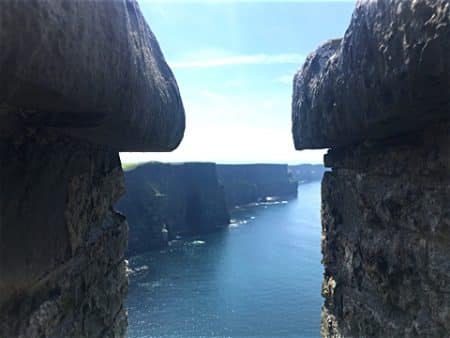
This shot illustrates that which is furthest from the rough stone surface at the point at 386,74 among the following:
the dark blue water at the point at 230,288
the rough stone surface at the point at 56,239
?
the dark blue water at the point at 230,288

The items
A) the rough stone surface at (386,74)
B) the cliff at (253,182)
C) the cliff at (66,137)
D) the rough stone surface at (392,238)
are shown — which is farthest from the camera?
the cliff at (253,182)

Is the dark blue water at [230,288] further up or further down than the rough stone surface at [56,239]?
further down

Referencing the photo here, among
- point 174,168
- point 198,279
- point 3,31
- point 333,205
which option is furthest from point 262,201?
point 3,31

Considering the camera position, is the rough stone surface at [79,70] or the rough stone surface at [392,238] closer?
the rough stone surface at [79,70]

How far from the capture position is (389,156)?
8180 millimetres

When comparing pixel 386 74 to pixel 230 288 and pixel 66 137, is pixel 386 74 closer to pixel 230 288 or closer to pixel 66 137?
pixel 66 137

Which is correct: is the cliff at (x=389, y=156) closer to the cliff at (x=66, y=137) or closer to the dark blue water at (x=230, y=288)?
the cliff at (x=66, y=137)

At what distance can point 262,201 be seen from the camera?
13975 centimetres

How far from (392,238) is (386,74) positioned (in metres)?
3.76

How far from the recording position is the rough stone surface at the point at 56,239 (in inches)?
211

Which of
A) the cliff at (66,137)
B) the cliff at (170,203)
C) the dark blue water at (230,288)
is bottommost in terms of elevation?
the dark blue water at (230,288)

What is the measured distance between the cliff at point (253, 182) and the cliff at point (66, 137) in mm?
111020

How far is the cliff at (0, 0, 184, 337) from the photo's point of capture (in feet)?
13.3

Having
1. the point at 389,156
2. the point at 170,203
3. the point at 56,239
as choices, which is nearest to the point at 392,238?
the point at 389,156
